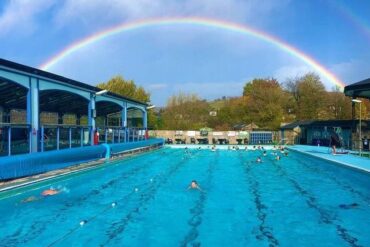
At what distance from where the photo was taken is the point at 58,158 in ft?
60.1

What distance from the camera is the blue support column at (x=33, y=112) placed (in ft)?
59.0

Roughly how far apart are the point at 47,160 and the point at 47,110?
63.4 feet

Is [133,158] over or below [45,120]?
below

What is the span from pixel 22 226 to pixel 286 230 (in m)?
6.41

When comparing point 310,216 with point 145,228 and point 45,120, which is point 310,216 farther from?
point 45,120

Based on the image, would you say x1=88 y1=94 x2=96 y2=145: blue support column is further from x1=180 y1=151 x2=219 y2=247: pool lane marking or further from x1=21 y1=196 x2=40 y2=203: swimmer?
x1=21 y1=196 x2=40 y2=203: swimmer

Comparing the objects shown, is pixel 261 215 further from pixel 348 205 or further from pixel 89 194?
pixel 89 194

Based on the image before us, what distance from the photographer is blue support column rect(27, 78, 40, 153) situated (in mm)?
17969

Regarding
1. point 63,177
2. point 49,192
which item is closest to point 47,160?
point 63,177

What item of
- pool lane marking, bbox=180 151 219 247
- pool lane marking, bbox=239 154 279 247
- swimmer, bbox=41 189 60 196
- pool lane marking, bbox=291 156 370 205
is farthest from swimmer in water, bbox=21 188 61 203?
pool lane marking, bbox=291 156 370 205

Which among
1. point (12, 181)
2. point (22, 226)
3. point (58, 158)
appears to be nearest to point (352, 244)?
point (22, 226)

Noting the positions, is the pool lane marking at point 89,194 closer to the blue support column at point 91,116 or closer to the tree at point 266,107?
the blue support column at point 91,116

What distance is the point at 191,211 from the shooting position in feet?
38.8

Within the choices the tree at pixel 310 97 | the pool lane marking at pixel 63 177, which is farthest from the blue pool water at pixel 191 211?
the tree at pixel 310 97
